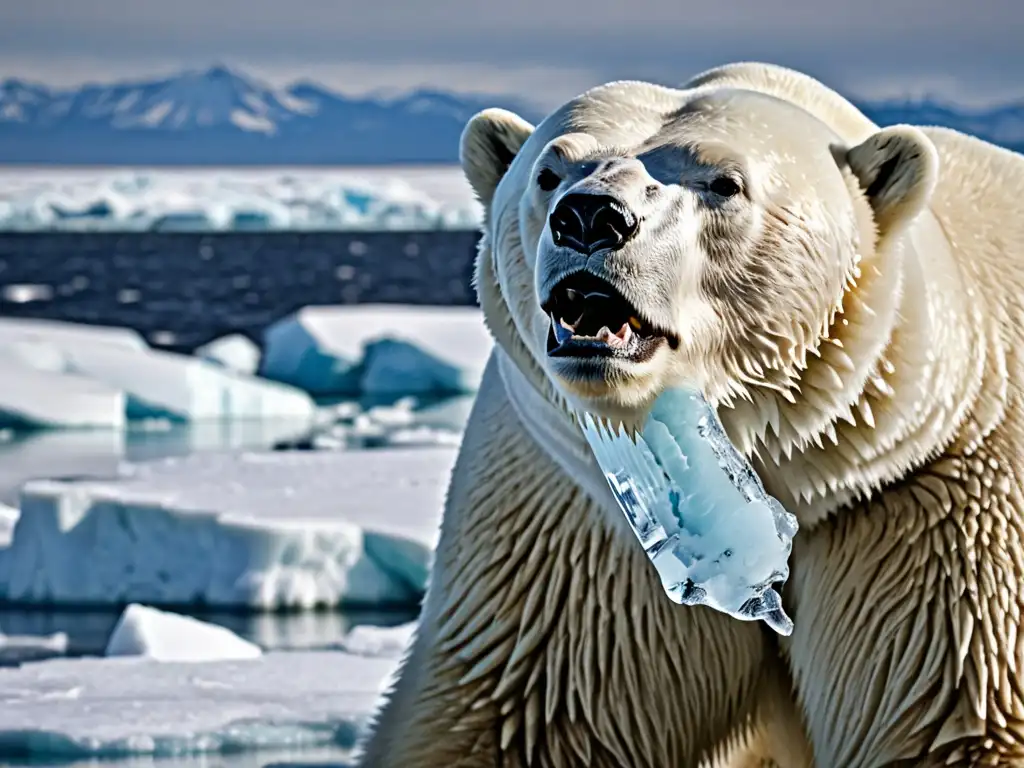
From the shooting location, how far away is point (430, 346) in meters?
15.1

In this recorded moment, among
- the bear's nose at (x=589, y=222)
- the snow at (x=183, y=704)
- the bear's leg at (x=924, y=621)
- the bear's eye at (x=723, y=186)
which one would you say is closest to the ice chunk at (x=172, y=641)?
the snow at (x=183, y=704)

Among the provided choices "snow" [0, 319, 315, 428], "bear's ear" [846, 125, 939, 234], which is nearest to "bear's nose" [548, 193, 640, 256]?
"bear's ear" [846, 125, 939, 234]

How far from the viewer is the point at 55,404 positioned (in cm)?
1300

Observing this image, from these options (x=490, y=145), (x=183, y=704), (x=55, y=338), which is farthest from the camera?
(x=55, y=338)

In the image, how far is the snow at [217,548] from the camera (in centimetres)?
701

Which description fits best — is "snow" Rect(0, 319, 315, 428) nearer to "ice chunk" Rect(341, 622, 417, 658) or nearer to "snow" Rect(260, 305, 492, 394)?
"snow" Rect(260, 305, 492, 394)

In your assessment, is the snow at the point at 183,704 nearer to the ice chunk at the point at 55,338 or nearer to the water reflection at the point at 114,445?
the water reflection at the point at 114,445

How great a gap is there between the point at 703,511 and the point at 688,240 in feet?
1.23

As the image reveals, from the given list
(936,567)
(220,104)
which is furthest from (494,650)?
(220,104)

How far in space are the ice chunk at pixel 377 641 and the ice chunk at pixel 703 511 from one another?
332 centimetres

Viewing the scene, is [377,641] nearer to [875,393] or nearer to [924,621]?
[924,621]

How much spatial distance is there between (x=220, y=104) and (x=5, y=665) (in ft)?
518

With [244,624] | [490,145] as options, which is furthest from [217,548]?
[490,145]

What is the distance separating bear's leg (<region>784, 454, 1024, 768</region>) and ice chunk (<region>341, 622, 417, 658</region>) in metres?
3.11
